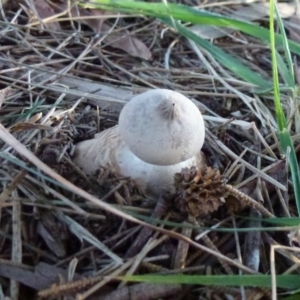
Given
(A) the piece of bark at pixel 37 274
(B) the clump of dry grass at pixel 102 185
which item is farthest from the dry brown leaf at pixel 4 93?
(A) the piece of bark at pixel 37 274

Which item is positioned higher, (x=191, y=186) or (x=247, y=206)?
(x=191, y=186)

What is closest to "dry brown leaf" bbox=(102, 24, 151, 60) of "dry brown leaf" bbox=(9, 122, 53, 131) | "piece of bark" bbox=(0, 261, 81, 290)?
"dry brown leaf" bbox=(9, 122, 53, 131)

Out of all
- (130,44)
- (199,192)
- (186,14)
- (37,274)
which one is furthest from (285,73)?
(37,274)

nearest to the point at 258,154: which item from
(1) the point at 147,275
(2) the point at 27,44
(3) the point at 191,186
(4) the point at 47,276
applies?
(3) the point at 191,186

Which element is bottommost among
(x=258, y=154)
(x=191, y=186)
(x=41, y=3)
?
(x=258, y=154)

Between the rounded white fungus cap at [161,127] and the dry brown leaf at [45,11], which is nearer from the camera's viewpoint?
the rounded white fungus cap at [161,127]

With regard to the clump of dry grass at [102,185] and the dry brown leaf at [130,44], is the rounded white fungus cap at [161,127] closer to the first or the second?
the clump of dry grass at [102,185]

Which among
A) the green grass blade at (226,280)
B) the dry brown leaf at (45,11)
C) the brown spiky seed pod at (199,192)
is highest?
the dry brown leaf at (45,11)

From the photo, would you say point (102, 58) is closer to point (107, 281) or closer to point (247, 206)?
point (247, 206)
